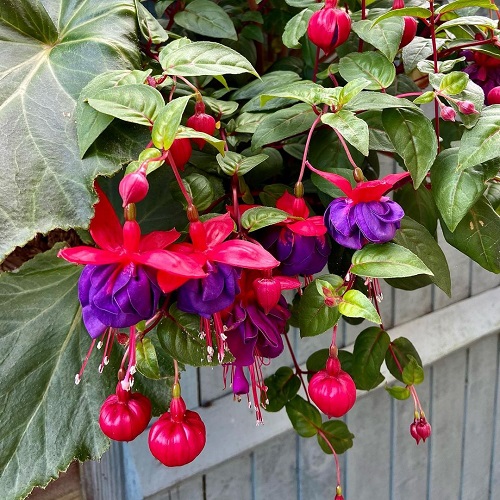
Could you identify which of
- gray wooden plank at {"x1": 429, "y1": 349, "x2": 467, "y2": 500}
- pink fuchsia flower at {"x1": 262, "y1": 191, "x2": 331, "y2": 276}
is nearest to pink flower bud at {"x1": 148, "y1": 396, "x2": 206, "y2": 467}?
pink fuchsia flower at {"x1": 262, "y1": 191, "x2": 331, "y2": 276}

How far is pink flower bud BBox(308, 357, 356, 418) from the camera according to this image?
0.42m

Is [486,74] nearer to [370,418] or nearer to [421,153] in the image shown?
[421,153]

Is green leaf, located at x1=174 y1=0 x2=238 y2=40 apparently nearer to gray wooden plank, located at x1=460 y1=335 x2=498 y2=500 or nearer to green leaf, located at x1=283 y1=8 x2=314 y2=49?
green leaf, located at x1=283 y1=8 x2=314 y2=49

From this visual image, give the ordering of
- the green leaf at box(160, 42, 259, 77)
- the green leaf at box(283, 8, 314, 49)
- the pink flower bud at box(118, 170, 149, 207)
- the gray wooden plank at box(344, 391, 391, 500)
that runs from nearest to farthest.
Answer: the pink flower bud at box(118, 170, 149, 207) → the green leaf at box(160, 42, 259, 77) → the green leaf at box(283, 8, 314, 49) → the gray wooden plank at box(344, 391, 391, 500)

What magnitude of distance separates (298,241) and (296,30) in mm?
226

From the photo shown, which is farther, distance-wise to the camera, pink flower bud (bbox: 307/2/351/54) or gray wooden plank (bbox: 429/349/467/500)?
gray wooden plank (bbox: 429/349/467/500)

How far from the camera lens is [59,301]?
1.74 feet

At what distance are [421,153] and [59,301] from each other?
0.35 metres

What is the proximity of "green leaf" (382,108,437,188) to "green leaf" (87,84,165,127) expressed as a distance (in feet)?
0.58

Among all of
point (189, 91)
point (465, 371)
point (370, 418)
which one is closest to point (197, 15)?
point (189, 91)

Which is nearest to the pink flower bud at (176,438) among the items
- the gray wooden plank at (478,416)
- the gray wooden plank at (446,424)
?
the gray wooden plank at (446,424)

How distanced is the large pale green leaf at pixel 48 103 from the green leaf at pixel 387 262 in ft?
0.60

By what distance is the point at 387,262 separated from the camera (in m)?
0.38

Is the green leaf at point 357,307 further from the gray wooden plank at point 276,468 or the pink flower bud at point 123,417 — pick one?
the gray wooden plank at point 276,468
